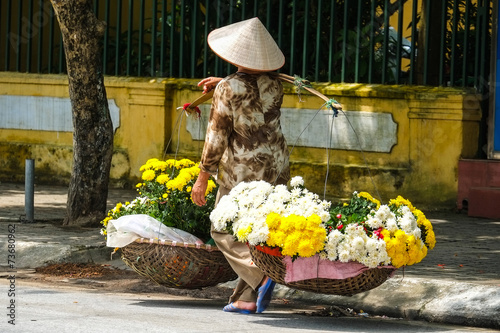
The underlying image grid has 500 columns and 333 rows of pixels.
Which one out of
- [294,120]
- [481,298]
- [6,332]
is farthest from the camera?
[294,120]

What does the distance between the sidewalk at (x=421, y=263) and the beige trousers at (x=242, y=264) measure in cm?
84

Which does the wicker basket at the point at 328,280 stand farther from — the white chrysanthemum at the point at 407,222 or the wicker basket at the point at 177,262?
the wicker basket at the point at 177,262

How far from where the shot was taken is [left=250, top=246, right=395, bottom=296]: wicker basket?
6.25 m

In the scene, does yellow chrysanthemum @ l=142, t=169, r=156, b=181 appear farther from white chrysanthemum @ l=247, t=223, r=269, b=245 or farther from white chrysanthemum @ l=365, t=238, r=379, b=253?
white chrysanthemum @ l=365, t=238, r=379, b=253

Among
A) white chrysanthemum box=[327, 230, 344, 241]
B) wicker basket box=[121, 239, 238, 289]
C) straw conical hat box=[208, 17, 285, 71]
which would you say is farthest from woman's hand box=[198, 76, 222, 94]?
white chrysanthemum box=[327, 230, 344, 241]

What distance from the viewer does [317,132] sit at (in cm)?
1239

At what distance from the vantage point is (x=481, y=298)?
6.89m

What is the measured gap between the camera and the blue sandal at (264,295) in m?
6.75

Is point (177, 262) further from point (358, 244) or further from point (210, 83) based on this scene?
point (358, 244)

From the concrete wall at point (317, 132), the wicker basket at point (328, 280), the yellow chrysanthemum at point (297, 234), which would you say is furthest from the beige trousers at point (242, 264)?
the concrete wall at point (317, 132)

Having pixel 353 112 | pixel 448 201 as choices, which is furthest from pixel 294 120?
pixel 448 201

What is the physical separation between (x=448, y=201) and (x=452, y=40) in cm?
179

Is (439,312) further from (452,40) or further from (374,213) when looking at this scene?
(452,40)

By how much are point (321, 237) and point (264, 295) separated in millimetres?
814
